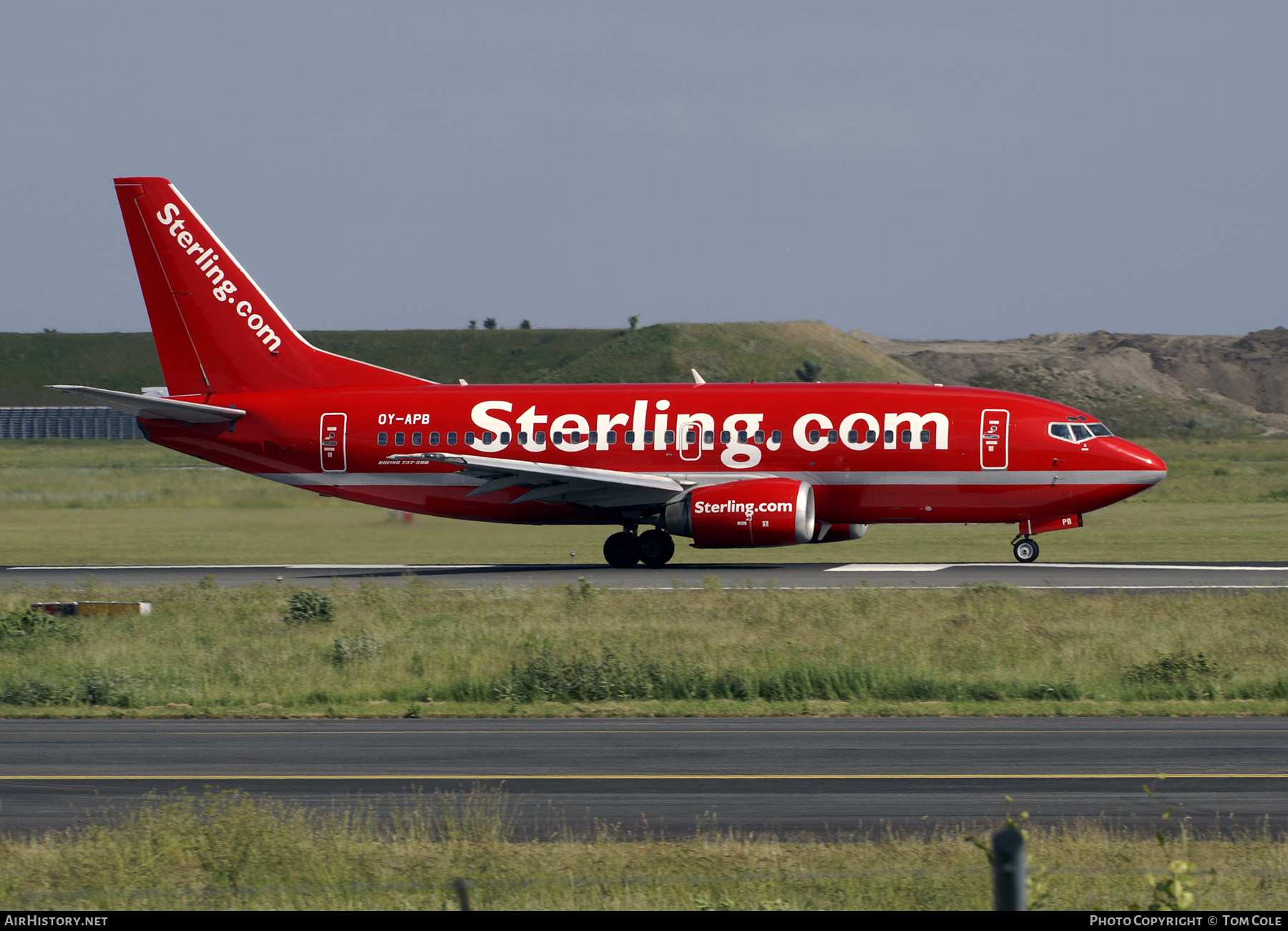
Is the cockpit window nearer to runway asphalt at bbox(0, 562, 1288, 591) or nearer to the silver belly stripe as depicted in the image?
the silver belly stripe

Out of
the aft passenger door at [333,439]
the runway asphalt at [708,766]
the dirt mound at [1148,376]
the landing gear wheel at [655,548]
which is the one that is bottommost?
the runway asphalt at [708,766]

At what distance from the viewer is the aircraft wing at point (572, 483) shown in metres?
34.1

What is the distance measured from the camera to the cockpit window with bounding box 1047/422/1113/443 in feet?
113

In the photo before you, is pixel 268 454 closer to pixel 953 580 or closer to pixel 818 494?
pixel 818 494

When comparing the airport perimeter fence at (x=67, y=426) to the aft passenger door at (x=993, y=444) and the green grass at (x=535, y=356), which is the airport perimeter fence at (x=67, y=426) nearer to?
the green grass at (x=535, y=356)

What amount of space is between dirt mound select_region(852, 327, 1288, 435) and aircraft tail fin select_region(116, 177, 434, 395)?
134134 millimetres

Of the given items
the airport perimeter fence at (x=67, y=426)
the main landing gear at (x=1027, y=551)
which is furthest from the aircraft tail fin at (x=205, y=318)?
the airport perimeter fence at (x=67, y=426)

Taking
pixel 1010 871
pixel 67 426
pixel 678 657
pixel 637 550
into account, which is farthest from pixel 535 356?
pixel 1010 871

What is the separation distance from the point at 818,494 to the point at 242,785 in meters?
23.2

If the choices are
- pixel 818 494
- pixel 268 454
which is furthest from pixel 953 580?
pixel 268 454

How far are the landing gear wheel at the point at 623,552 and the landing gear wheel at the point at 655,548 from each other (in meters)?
0.19

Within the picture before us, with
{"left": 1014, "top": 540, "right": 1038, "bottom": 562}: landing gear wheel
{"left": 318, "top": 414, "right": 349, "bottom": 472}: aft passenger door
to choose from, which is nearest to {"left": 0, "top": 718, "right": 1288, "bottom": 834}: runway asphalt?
{"left": 1014, "top": 540, "right": 1038, "bottom": 562}: landing gear wheel

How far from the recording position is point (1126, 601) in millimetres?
26234
